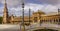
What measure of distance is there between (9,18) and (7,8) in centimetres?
34

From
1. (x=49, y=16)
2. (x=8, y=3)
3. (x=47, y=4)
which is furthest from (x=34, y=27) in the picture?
(x=8, y=3)

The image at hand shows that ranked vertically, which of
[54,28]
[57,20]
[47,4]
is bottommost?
[54,28]

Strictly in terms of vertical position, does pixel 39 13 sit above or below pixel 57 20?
above

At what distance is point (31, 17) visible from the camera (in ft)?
12.7

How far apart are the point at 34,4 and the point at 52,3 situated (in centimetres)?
62

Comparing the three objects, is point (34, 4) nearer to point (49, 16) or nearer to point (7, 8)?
point (49, 16)

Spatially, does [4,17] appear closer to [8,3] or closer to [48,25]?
[8,3]

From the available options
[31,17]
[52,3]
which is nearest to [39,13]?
[31,17]

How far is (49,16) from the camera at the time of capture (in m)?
3.81

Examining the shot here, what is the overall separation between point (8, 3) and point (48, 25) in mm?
1559

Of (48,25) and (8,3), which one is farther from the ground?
(8,3)

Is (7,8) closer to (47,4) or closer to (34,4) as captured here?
(34,4)

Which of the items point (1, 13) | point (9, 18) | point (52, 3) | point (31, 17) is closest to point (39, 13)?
point (31, 17)

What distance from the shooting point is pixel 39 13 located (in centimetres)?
382
